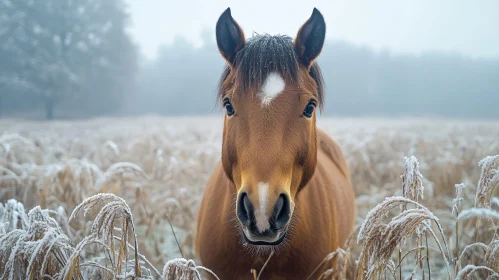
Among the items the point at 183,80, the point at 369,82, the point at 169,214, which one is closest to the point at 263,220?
the point at 169,214

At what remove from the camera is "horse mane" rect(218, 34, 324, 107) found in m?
2.15

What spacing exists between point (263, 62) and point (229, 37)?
0.43m

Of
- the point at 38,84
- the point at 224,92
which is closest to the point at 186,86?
the point at 38,84

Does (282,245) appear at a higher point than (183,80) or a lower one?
lower

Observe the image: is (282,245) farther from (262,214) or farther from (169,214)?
(169,214)

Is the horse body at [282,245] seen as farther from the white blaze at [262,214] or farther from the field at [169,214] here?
the white blaze at [262,214]

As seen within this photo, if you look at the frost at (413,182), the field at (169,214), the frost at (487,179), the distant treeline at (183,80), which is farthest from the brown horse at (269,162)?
the distant treeline at (183,80)

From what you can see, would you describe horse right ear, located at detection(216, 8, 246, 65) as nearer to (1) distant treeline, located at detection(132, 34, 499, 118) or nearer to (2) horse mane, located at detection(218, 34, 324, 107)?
(2) horse mane, located at detection(218, 34, 324, 107)

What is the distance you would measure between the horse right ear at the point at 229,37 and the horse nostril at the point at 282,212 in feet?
3.93

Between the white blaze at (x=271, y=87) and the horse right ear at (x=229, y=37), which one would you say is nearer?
the white blaze at (x=271, y=87)

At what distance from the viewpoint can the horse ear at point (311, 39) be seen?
7.73 feet

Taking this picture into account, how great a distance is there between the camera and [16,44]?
20.0 meters

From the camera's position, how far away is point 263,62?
218 centimetres

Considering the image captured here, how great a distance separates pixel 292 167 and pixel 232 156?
436 mm
